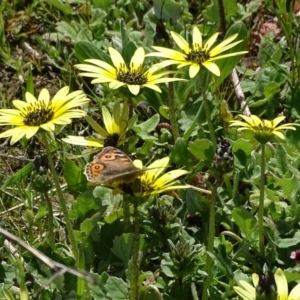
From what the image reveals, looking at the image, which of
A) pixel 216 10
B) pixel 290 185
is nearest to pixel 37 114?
pixel 290 185

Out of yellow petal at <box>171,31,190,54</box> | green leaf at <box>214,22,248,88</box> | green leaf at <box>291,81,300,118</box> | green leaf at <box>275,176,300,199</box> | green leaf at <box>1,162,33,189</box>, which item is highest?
yellow petal at <box>171,31,190,54</box>

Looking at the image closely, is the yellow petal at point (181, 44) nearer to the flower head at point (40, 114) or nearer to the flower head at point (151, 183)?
the flower head at point (40, 114)

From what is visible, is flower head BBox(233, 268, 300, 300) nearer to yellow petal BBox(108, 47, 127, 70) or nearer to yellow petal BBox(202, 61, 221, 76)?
yellow petal BBox(202, 61, 221, 76)

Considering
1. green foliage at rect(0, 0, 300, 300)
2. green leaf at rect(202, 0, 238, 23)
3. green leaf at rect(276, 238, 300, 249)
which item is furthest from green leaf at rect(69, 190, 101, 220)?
green leaf at rect(202, 0, 238, 23)

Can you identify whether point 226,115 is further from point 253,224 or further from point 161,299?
point 161,299

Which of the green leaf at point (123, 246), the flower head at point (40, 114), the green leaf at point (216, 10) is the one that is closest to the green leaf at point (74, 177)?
the flower head at point (40, 114)

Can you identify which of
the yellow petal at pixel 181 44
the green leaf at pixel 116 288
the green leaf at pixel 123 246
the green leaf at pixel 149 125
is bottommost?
the green leaf at pixel 116 288
